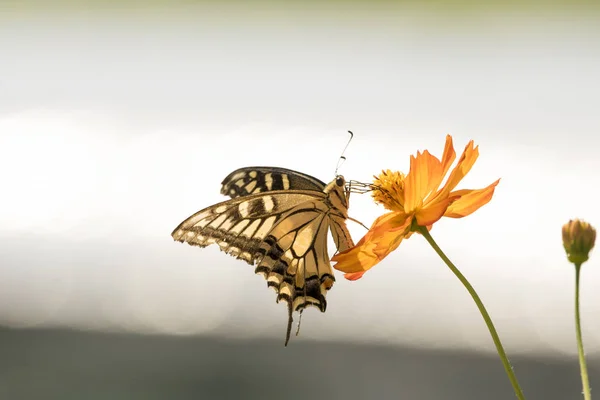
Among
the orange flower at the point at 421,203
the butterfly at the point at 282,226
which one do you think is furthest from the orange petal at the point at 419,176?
the butterfly at the point at 282,226

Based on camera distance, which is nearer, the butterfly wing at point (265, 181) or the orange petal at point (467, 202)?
the orange petal at point (467, 202)

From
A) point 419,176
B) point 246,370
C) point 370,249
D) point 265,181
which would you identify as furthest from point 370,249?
point 246,370

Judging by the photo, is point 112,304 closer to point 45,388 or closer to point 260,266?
point 45,388

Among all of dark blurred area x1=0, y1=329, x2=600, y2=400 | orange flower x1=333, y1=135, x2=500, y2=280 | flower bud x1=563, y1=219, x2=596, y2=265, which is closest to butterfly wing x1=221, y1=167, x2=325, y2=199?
orange flower x1=333, y1=135, x2=500, y2=280

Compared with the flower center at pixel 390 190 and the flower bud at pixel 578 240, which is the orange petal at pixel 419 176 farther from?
the flower bud at pixel 578 240

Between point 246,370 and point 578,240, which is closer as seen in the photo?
point 578,240

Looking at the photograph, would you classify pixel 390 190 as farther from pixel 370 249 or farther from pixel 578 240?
pixel 578 240
